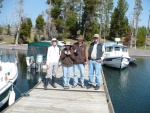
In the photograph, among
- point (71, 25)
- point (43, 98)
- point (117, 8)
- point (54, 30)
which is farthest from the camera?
point (117, 8)

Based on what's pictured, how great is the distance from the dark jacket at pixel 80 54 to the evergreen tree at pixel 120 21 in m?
47.9

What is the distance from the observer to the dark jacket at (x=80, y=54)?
9.42m

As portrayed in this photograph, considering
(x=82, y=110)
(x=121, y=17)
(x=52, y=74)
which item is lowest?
(x=82, y=110)

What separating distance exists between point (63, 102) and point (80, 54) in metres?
2.24

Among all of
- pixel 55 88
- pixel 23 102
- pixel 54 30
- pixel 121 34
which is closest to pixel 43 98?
pixel 23 102

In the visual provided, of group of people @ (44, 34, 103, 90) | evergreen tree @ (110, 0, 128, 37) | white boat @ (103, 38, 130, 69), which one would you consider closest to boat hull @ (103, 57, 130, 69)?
white boat @ (103, 38, 130, 69)

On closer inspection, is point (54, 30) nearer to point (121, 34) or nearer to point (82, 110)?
point (121, 34)

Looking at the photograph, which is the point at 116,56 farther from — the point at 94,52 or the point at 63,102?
the point at 63,102

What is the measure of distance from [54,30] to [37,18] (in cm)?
464

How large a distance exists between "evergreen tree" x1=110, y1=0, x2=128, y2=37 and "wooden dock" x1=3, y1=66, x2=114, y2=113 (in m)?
47.8

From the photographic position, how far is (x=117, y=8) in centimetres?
5794

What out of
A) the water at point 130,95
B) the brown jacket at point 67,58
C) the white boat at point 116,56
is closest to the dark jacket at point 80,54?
the brown jacket at point 67,58

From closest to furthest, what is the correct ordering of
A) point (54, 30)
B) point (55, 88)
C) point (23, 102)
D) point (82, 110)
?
point (82, 110) → point (23, 102) → point (55, 88) → point (54, 30)

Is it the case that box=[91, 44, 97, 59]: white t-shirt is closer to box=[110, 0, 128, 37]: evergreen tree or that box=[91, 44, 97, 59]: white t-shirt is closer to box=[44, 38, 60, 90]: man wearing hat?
box=[44, 38, 60, 90]: man wearing hat
